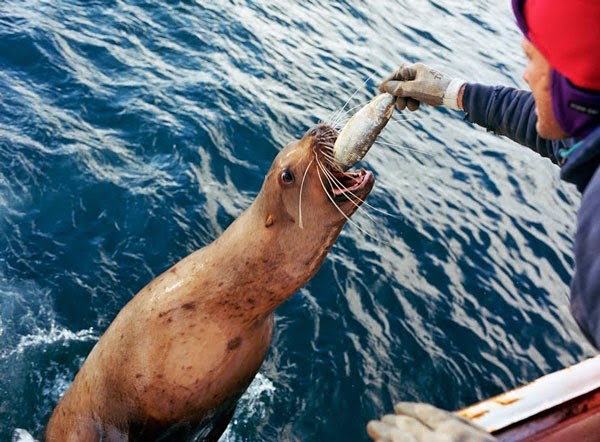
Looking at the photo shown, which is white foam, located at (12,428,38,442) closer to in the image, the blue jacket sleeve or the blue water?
the blue water

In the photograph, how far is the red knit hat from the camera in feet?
7.10

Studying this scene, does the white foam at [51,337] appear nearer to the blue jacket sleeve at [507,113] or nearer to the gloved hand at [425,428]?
the gloved hand at [425,428]

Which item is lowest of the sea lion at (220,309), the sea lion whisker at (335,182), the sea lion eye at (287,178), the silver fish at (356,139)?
the sea lion at (220,309)

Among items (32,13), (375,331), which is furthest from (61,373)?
(32,13)

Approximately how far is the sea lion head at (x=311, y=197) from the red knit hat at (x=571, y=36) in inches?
60.7

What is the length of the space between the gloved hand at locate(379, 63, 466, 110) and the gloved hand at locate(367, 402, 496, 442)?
113 inches

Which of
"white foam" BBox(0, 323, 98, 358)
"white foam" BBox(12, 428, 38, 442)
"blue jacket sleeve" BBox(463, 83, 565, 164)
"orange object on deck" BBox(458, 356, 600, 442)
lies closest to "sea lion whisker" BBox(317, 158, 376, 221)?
"orange object on deck" BBox(458, 356, 600, 442)

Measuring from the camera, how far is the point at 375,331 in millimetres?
5961

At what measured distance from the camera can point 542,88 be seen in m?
2.51

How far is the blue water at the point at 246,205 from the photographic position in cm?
531

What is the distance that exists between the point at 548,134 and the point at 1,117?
6.71 m

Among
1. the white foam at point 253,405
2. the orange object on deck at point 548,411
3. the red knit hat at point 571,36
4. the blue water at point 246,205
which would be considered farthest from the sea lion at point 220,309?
the red knit hat at point 571,36

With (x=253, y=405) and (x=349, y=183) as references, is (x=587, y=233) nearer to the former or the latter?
(x=349, y=183)

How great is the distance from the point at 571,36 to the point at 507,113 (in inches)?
101
